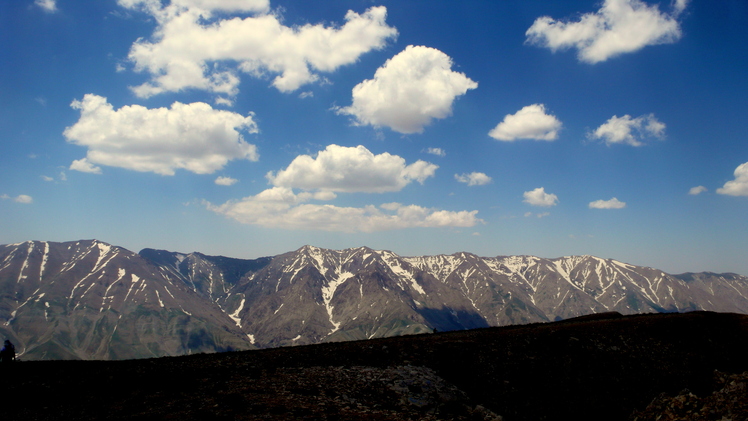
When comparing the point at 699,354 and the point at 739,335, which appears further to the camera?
the point at 739,335

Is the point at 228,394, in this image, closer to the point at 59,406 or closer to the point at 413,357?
the point at 59,406

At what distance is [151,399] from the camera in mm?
23719

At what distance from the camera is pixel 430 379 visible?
29.8 m

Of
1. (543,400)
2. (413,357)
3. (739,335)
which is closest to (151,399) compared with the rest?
(413,357)

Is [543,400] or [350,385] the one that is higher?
[350,385]

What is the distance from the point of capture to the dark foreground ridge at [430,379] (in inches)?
881

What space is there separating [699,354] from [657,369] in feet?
22.7

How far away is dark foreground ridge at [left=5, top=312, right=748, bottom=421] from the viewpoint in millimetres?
22370

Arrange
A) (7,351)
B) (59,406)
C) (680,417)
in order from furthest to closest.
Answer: (7,351), (59,406), (680,417)

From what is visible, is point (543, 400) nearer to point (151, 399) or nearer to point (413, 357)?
point (413, 357)

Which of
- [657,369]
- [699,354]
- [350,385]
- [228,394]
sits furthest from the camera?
[699,354]

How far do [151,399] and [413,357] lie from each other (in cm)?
2142

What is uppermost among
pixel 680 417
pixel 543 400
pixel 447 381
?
pixel 680 417

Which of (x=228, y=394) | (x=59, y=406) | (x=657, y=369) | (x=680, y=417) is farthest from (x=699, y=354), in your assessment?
(x=59, y=406)
